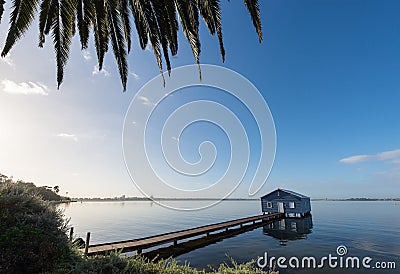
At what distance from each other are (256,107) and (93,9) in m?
7.00

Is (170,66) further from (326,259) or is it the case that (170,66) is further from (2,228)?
(326,259)

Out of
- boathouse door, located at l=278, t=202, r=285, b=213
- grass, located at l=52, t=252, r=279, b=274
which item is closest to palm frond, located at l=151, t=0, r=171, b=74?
grass, located at l=52, t=252, r=279, b=274

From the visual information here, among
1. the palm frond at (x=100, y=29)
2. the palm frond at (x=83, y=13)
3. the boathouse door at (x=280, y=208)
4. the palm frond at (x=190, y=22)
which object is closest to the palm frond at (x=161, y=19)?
the palm frond at (x=190, y=22)

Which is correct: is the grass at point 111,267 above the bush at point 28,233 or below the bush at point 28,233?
below

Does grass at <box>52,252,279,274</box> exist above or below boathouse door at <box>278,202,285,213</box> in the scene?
above

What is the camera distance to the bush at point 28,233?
192 inches

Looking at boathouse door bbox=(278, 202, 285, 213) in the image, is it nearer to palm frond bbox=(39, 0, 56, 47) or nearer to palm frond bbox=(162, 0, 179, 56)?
palm frond bbox=(162, 0, 179, 56)

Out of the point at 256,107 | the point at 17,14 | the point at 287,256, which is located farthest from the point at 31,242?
the point at 287,256

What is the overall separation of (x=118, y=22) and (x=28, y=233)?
18.9 feet

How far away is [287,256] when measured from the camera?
49.7ft

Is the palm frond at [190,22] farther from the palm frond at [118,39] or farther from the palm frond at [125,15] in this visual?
the palm frond at [118,39]

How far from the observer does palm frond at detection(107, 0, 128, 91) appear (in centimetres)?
671

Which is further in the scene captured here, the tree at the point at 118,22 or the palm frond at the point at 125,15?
the palm frond at the point at 125,15

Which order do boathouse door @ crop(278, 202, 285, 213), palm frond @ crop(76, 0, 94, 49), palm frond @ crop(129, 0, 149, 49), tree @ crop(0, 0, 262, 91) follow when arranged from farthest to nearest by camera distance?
boathouse door @ crop(278, 202, 285, 213), palm frond @ crop(76, 0, 94, 49), palm frond @ crop(129, 0, 149, 49), tree @ crop(0, 0, 262, 91)
